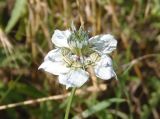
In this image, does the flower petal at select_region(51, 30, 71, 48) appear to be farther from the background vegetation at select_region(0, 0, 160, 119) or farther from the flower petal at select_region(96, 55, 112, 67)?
the background vegetation at select_region(0, 0, 160, 119)

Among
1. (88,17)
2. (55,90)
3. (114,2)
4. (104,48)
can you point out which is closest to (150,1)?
(114,2)

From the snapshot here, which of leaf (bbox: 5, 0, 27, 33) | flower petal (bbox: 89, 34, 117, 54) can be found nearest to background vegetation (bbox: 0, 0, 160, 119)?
leaf (bbox: 5, 0, 27, 33)

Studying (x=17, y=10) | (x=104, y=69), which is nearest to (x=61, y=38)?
(x=104, y=69)

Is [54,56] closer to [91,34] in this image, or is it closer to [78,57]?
[78,57]

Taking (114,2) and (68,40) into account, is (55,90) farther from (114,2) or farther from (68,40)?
(68,40)

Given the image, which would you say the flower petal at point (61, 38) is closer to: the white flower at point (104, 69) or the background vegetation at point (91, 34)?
the white flower at point (104, 69)
